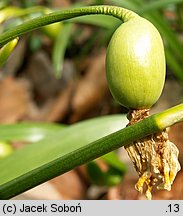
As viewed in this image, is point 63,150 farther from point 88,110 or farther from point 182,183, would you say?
point 88,110

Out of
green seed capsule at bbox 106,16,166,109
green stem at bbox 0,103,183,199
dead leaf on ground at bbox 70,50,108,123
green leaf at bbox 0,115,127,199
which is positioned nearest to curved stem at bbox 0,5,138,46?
green seed capsule at bbox 106,16,166,109

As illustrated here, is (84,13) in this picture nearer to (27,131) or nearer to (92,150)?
(92,150)

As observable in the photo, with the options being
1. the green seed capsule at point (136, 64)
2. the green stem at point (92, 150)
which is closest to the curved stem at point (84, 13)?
the green seed capsule at point (136, 64)

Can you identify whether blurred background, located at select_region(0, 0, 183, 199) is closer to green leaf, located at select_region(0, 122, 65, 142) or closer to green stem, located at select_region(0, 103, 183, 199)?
green leaf, located at select_region(0, 122, 65, 142)

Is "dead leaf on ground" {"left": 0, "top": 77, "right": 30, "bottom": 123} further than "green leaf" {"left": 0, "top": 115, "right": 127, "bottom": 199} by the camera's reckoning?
Yes

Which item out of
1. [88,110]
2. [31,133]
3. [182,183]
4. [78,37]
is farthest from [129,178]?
[78,37]

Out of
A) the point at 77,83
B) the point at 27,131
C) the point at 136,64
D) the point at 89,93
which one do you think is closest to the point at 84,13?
the point at 136,64

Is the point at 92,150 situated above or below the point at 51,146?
below
